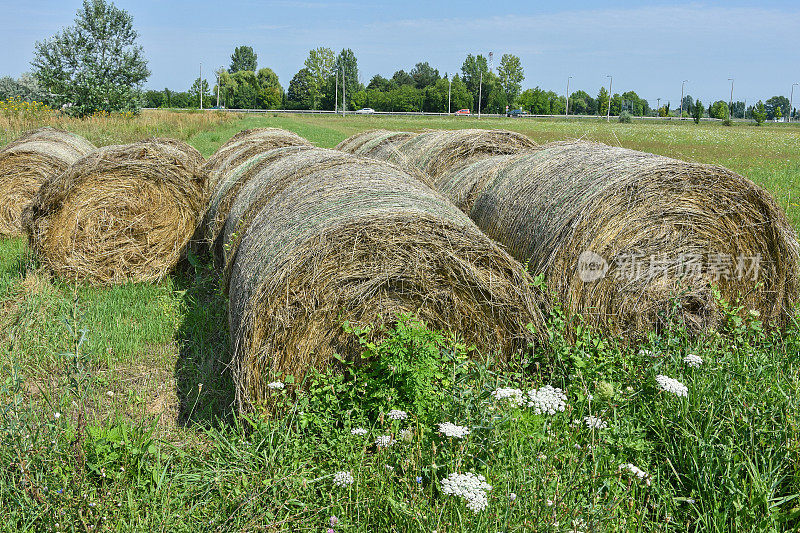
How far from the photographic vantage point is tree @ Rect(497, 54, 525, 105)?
110 metres

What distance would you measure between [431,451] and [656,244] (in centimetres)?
281

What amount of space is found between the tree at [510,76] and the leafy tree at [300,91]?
119 feet

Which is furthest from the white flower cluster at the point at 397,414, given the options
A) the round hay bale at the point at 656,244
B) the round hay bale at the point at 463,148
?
the round hay bale at the point at 463,148

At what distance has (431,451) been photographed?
3.29 m

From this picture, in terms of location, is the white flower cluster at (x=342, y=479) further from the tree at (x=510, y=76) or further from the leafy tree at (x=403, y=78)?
the leafy tree at (x=403, y=78)

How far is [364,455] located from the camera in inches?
132

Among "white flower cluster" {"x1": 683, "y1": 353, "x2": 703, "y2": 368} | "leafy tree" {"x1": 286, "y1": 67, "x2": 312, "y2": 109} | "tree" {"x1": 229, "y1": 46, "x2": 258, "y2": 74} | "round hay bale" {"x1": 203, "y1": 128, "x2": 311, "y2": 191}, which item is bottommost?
"white flower cluster" {"x1": 683, "y1": 353, "x2": 703, "y2": 368}

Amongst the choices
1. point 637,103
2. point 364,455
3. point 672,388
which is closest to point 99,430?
point 364,455

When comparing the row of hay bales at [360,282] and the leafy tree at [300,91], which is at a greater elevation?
the leafy tree at [300,91]

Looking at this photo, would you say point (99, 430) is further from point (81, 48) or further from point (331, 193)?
point (81, 48)

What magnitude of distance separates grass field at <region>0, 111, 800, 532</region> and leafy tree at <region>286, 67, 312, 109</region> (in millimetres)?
114404

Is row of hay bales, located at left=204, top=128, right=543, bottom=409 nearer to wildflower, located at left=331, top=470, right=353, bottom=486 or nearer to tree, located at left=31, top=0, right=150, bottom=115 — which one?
wildflower, located at left=331, top=470, right=353, bottom=486

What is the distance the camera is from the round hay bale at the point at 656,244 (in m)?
4.75

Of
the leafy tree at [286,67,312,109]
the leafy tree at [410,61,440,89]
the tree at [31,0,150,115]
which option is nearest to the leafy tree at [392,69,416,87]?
the leafy tree at [410,61,440,89]
